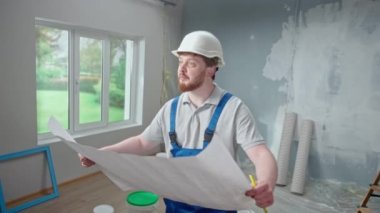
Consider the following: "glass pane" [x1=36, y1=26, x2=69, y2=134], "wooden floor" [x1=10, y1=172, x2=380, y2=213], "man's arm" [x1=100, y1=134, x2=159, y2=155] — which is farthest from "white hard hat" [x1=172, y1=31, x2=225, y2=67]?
"glass pane" [x1=36, y1=26, x2=69, y2=134]

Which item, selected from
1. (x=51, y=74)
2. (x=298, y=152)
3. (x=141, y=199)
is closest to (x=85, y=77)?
(x=51, y=74)

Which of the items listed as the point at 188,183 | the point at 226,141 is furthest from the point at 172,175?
the point at 226,141

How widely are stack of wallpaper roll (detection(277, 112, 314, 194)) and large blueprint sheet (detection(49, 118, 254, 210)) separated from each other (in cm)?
278

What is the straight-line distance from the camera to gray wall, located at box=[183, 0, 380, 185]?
3.19 metres

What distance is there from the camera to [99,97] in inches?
143

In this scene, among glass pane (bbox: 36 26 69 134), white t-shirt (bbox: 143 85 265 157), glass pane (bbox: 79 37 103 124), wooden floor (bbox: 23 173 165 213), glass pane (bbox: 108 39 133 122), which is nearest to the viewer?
white t-shirt (bbox: 143 85 265 157)

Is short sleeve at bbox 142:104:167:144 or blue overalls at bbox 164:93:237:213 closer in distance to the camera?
blue overalls at bbox 164:93:237:213

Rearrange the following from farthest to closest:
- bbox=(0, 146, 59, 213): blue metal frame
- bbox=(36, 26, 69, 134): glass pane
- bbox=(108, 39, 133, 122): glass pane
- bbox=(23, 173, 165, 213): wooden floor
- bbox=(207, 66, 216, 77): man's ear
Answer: bbox=(108, 39, 133, 122): glass pane → bbox=(36, 26, 69, 134): glass pane → bbox=(23, 173, 165, 213): wooden floor → bbox=(0, 146, 59, 213): blue metal frame → bbox=(207, 66, 216, 77): man's ear

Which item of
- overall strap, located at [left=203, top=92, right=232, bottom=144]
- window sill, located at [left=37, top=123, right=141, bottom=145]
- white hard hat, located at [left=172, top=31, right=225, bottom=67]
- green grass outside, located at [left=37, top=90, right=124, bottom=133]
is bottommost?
window sill, located at [left=37, top=123, right=141, bottom=145]

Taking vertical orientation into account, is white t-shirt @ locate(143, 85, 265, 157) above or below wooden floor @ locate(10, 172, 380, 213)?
above

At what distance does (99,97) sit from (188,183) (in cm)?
312

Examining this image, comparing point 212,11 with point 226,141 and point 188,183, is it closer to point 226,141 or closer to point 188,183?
point 226,141

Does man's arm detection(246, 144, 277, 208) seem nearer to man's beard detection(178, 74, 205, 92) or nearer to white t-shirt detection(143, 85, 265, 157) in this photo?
white t-shirt detection(143, 85, 265, 157)

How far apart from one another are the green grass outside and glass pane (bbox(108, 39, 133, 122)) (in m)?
0.15
